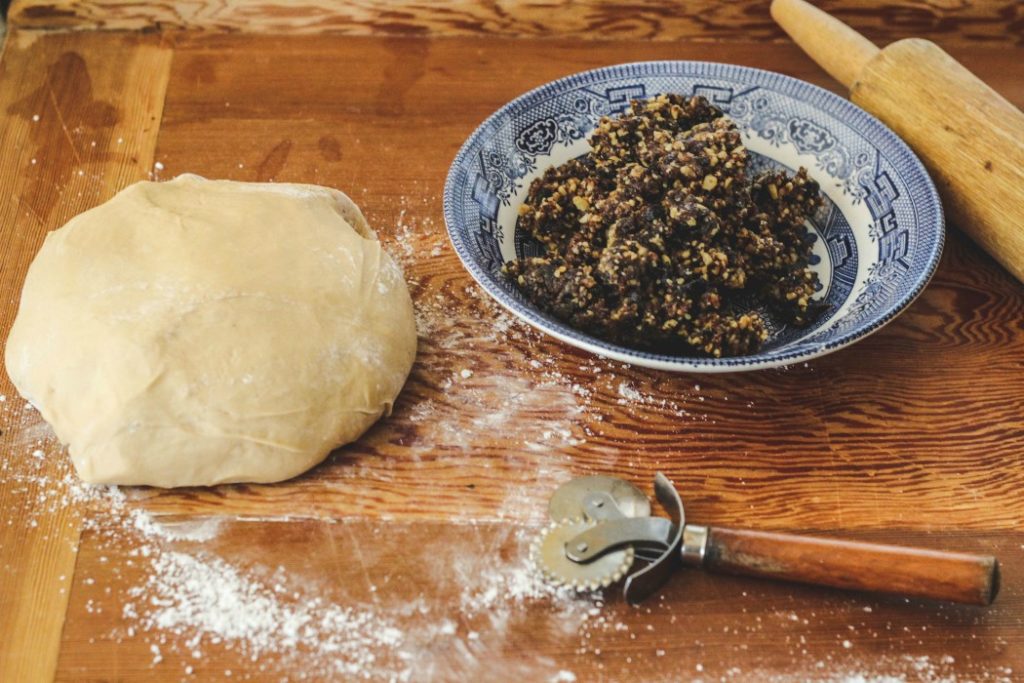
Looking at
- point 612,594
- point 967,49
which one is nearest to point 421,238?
point 612,594

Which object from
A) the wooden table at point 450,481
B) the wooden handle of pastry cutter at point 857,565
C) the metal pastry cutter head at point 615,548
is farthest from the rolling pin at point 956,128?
the metal pastry cutter head at point 615,548

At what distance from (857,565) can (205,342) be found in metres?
0.92

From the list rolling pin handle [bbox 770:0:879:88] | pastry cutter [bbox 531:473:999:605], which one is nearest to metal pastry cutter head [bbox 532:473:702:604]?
pastry cutter [bbox 531:473:999:605]

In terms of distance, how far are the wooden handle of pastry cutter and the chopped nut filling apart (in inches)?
12.3

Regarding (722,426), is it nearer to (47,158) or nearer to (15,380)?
(15,380)

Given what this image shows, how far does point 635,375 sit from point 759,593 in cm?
41

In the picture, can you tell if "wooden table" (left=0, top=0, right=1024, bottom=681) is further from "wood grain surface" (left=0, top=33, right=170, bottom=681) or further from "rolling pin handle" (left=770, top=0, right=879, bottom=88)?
"rolling pin handle" (left=770, top=0, right=879, bottom=88)

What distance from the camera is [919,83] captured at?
1739 mm

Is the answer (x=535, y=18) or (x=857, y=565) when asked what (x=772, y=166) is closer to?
(x=535, y=18)

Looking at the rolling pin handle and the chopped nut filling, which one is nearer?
the chopped nut filling

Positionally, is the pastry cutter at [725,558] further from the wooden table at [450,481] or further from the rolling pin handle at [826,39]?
the rolling pin handle at [826,39]

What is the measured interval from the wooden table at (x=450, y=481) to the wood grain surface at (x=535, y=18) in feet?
0.55

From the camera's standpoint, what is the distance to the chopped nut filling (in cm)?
143

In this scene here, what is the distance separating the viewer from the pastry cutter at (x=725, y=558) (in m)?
1.20
